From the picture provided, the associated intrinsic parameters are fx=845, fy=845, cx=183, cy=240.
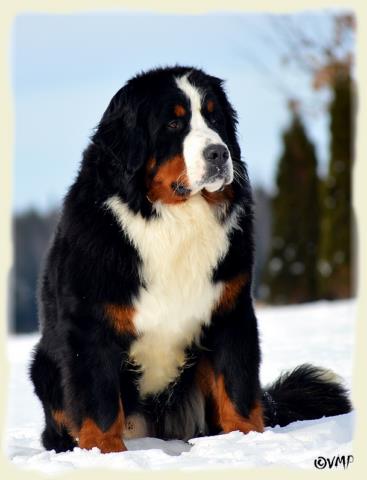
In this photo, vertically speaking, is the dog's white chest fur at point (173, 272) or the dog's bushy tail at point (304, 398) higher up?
the dog's white chest fur at point (173, 272)

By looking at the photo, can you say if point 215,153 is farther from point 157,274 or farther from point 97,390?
point 97,390

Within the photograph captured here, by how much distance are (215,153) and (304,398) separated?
5.62 feet

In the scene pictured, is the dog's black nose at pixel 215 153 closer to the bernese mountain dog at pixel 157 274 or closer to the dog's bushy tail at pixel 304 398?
the bernese mountain dog at pixel 157 274

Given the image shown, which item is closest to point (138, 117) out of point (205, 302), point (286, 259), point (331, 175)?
point (205, 302)

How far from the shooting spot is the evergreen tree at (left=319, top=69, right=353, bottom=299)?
39.8 feet

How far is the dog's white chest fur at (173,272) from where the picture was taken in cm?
405

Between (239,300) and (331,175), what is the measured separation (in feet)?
28.1

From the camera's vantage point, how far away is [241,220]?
14.0 ft

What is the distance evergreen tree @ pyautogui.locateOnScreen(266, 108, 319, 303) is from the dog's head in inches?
398

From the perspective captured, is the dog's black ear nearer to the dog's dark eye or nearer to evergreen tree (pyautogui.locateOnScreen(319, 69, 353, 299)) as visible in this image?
the dog's dark eye

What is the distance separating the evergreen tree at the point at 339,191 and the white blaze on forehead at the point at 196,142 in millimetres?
8278

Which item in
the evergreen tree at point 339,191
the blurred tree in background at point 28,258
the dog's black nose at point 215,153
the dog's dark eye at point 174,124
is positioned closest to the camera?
the dog's black nose at point 215,153

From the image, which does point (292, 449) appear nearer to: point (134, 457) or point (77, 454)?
point (134, 457)

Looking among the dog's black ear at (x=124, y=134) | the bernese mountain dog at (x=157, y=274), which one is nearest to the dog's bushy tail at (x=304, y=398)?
the bernese mountain dog at (x=157, y=274)
